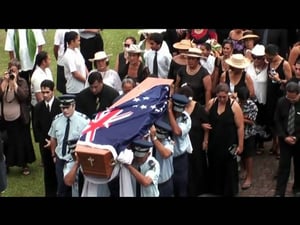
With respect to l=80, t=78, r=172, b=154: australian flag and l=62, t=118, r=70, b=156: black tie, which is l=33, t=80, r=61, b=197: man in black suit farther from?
l=80, t=78, r=172, b=154: australian flag

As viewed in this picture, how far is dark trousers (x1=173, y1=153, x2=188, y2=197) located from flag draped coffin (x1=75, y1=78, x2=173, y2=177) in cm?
52

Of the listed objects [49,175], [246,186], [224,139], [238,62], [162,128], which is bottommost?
[246,186]

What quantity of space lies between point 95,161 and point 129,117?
815 mm

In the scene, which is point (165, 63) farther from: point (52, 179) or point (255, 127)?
point (52, 179)

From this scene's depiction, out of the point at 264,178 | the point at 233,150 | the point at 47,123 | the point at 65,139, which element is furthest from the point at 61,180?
the point at 264,178

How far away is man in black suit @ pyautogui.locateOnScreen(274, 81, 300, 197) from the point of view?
19.9 feet

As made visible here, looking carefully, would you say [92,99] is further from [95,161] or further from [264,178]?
[264,178]

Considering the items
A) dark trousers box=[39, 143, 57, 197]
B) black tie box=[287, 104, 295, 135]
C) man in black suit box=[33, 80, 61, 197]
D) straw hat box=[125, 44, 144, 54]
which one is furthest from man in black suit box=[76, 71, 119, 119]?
black tie box=[287, 104, 295, 135]

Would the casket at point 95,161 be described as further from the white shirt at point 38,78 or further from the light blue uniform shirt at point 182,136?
the white shirt at point 38,78

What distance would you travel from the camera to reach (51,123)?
6094 mm

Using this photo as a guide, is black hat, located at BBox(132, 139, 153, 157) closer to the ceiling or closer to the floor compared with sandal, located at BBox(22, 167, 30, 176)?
closer to the ceiling

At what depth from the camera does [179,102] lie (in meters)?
5.60

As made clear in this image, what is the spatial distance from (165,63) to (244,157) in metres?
1.77

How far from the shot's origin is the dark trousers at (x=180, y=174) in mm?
5762
